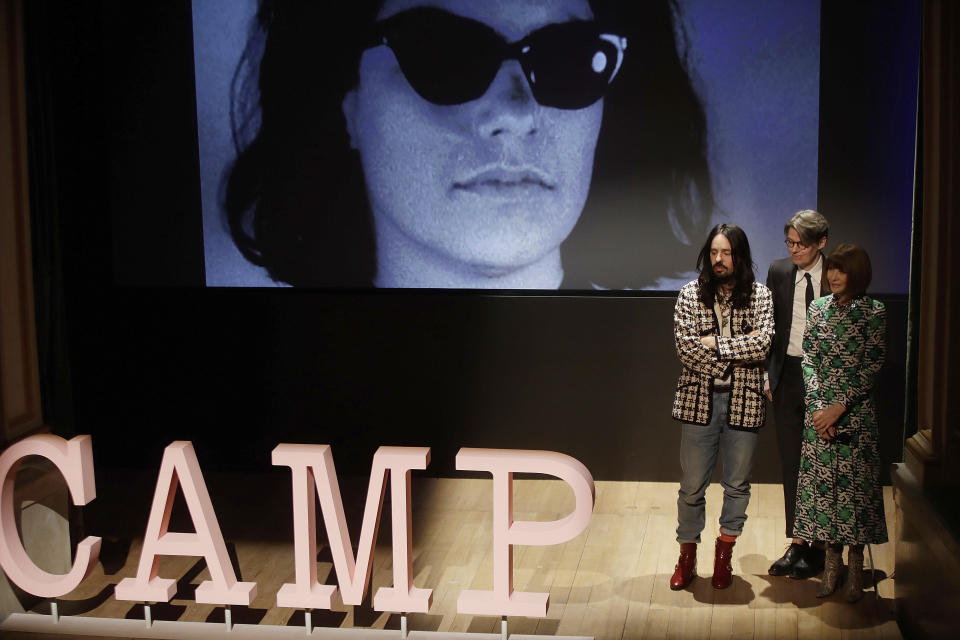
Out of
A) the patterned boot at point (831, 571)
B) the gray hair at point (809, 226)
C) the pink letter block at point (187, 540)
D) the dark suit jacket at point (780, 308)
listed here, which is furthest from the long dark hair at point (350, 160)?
the pink letter block at point (187, 540)

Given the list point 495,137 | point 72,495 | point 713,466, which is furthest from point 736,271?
point 72,495

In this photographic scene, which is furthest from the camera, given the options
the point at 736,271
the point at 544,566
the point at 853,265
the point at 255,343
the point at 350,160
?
the point at 255,343

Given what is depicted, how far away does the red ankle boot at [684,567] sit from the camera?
4.41 m

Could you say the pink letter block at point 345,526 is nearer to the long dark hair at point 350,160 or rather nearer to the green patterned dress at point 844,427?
the green patterned dress at point 844,427

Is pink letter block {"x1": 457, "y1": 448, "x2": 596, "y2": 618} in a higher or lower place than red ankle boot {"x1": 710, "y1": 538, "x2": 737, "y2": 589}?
higher

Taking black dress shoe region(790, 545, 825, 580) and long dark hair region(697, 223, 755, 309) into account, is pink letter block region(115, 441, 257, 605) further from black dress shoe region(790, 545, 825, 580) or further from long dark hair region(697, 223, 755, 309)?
black dress shoe region(790, 545, 825, 580)

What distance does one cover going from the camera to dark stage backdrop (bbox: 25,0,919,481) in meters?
5.85

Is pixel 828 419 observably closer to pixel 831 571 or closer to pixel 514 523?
pixel 831 571

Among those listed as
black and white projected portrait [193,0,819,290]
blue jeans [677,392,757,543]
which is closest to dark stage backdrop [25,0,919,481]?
black and white projected portrait [193,0,819,290]

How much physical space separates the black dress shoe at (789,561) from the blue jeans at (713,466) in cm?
35

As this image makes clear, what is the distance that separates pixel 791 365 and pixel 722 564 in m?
0.89

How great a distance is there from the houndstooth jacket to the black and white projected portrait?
1.49 meters

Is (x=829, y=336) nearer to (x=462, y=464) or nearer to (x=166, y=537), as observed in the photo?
(x=462, y=464)

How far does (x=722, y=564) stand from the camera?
4402 mm
